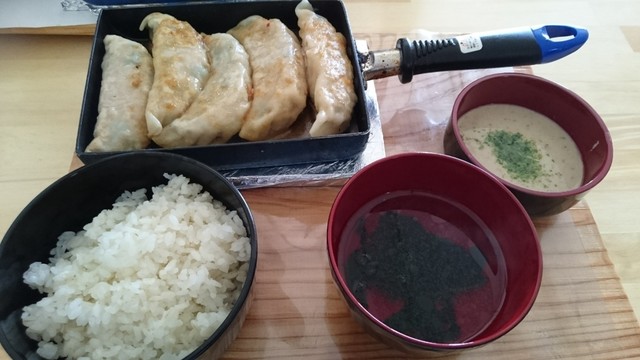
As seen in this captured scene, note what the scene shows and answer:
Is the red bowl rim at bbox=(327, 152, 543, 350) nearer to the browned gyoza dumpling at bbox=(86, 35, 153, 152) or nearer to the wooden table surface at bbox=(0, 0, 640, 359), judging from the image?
the wooden table surface at bbox=(0, 0, 640, 359)

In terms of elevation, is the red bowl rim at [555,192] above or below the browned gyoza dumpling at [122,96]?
below

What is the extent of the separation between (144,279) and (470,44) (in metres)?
0.94

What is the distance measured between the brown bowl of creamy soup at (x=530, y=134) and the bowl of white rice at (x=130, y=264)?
2.01 feet

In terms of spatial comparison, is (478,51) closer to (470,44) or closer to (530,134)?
(470,44)

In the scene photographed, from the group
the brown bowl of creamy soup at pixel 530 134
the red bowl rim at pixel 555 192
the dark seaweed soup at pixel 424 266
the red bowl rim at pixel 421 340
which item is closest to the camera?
the red bowl rim at pixel 421 340

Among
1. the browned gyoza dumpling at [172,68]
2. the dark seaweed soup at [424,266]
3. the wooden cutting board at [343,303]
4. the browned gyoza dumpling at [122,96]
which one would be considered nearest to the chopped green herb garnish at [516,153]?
the wooden cutting board at [343,303]

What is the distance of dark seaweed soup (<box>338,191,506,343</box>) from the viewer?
2.97 feet

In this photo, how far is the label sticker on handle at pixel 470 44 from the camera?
1.20 meters

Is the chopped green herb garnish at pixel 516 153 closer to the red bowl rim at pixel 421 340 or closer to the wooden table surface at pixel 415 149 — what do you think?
the wooden table surface at pixel 415 149

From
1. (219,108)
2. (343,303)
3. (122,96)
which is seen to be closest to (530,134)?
(343,303)

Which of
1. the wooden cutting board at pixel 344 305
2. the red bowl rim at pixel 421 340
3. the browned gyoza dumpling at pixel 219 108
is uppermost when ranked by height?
the browned gyoza dumpling at pixel 219 108

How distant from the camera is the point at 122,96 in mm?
1190

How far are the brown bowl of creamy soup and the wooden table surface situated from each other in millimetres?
100

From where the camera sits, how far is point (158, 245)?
91 cm
